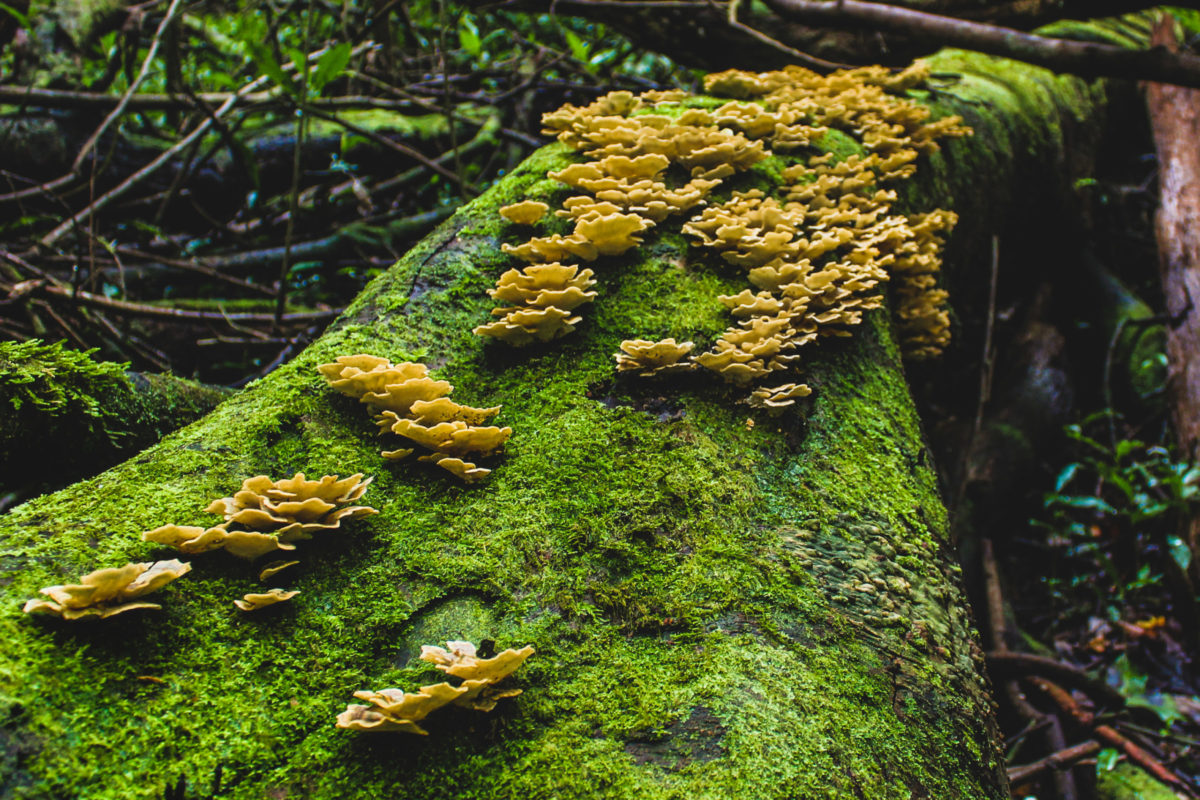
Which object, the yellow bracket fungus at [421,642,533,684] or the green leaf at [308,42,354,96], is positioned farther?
the green leaf at [308,42,354,96]

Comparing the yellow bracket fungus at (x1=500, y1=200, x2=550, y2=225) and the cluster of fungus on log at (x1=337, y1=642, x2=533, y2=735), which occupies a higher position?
the yellow bracket fungus at (x1=500, y1=200, x2=550, y2=225)

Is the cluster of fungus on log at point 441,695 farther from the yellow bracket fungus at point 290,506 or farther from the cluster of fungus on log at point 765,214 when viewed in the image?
the cluster of fungus on log at point 765,214

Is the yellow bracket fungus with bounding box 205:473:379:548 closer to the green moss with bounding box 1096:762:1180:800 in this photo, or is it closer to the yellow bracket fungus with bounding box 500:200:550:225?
the yellow bracket fungus with bounding box 500:200:550:225

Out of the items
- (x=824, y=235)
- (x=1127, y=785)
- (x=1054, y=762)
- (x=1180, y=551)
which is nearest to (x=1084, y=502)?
(x=1180, y=551)

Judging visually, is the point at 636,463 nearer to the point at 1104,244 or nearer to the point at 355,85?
the point at 355,85

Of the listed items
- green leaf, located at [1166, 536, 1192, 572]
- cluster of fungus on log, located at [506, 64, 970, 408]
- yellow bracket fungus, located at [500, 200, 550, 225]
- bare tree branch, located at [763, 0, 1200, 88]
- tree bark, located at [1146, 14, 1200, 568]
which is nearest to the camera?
cluster of fungus on log, located at [506, 64, 970, 408]

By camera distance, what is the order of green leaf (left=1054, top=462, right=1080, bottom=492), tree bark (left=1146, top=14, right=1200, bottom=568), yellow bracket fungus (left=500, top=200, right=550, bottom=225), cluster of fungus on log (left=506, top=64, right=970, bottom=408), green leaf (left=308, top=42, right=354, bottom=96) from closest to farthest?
cluster of fungus on log (left=506, top=64, right=970, bottom=408)
yellow bracket fungus (left=500, top=200, right=550, bottom=225)
green leaf (left=308, top=42, right=354, bottom=96)
tree bark (left=1146, top=14, right=1200, bottom=568)
green leaf (left=1054, top=462, right=1080, bottom=492)

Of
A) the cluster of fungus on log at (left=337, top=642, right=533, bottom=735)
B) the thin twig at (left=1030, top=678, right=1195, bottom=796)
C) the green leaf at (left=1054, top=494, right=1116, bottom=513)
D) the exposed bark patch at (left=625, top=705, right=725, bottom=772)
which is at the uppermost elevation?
the cluster of fungus on log at (left=337, top=642, right=533, bottom=735)

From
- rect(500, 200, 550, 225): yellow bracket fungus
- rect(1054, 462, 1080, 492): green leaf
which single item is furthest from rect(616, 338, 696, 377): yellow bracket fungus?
rect(1054, 462, 1080, 492): green leaf

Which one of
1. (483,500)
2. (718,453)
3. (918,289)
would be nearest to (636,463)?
(718,453)
